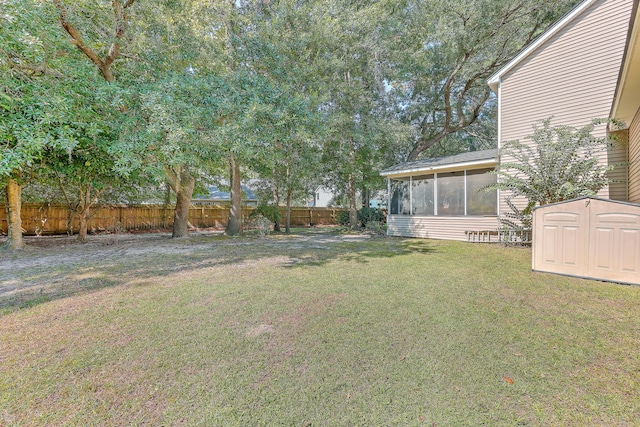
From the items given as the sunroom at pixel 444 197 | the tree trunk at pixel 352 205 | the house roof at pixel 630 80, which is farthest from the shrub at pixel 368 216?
the house roof at pixel 630 80

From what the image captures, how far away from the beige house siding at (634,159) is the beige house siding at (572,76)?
33.9 inches

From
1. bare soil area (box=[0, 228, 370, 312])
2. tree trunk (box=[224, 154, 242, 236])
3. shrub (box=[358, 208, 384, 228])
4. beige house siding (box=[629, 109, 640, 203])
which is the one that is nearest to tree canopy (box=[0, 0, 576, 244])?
tree trunk (box=[224, 154, 242, 236])

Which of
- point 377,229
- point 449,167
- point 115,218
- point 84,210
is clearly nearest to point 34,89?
point 84,210

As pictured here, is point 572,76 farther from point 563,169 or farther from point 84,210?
point 84,210

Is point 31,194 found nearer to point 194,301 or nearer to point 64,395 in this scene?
point 194,301

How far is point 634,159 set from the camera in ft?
21.1

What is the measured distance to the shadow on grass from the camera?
4332 mm

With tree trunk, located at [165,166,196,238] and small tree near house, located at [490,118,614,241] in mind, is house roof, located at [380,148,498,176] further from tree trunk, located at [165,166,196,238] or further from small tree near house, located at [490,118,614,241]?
tree trunk, located at [165,166,196,238]

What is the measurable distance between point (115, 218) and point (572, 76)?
18.2 m

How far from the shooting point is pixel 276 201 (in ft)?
49.6

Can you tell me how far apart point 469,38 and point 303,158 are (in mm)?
9296

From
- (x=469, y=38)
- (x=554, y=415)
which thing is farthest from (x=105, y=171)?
(x=469, y=38)

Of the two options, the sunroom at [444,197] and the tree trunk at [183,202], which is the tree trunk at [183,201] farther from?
the sunroom at [444,197]

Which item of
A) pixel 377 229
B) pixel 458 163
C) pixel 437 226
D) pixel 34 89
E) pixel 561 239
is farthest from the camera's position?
pixel 377 229
